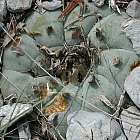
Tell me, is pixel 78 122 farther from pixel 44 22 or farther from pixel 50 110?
pixel 44 22

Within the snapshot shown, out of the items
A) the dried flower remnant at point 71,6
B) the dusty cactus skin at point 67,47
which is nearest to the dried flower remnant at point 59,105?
the dusty cactus skin at point 67,47

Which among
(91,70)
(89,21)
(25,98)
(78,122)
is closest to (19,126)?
(25,98)

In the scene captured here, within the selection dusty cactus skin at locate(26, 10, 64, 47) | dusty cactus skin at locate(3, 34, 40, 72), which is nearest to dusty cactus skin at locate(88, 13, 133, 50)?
dusty cactus skin at locate(26, 10, 64, 47)

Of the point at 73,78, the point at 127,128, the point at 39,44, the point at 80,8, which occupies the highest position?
the point at 80,8

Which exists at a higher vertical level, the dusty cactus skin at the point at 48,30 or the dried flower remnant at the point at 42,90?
the dusty cactus skin at the point at 48,30

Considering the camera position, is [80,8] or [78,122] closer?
[78,122]

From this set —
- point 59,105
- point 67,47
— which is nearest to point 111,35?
point 67,47

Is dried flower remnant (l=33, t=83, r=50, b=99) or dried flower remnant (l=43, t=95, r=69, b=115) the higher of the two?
dried flower remnant (l=33, t=83, r=50, b=99)

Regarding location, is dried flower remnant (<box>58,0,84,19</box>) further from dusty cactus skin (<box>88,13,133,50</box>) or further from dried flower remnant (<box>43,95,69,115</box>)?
dried flower remnant (<box>43,95,69,115</box>)

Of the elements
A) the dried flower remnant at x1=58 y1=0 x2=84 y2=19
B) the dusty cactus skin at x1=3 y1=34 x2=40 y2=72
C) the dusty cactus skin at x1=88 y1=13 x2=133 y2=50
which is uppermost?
the dried flower remnant at x1=58 y1=0 x2=84 y2=19

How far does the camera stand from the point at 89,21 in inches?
75.2

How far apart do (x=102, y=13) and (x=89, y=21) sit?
0.07m

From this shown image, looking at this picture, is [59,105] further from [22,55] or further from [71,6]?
[71,6]

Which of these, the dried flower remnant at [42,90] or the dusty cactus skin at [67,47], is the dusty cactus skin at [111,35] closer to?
the dusty cactus skin at [67,47]
